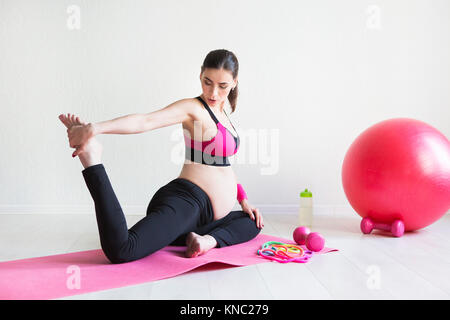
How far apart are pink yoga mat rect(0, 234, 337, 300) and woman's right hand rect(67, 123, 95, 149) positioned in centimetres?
49

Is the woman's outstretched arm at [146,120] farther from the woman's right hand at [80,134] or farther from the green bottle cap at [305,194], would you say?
the green bottle cap at [305,194]

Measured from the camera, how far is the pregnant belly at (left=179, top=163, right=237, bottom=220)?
7.26 ft

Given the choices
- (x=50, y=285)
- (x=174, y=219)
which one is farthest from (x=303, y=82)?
(x=50, y=285)

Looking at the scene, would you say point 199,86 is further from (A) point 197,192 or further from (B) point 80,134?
(B) point 80,134

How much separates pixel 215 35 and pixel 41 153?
148 cm

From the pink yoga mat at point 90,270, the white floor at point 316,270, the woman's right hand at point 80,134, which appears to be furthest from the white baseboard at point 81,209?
the woman's right hand at point 80,134

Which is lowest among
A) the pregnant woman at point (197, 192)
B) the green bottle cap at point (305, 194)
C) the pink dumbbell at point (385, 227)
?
the pink dumbbell at point (385, 227)

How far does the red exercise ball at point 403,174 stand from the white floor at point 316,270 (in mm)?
158

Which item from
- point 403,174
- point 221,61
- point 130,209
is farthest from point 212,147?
point 130,209

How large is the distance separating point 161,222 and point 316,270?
0.66 metres

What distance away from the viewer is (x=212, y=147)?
2201mm

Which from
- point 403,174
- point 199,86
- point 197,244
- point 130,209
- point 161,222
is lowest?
point 130,209

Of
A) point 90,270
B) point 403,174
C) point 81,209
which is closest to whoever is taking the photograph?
point 90,270

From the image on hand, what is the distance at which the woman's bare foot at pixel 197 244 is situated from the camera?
2.02 meters
